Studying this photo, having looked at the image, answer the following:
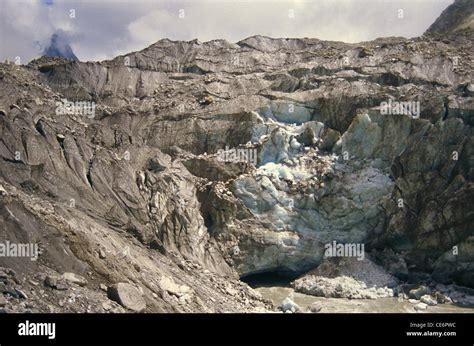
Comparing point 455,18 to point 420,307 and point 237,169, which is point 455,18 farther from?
point 420,307

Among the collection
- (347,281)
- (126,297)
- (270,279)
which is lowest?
(270,279)

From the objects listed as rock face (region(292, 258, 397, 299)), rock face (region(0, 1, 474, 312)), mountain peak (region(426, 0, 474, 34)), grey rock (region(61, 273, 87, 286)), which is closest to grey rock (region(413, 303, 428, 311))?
rock face (region(292, 258, 397, 299))

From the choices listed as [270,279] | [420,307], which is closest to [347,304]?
[420,307]

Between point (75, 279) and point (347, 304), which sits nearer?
point (75, 279)

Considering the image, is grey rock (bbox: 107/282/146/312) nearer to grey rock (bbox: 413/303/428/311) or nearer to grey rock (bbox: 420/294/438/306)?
grey rock (bbox: 413/303/428/311)

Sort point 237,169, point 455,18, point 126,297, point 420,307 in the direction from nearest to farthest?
point 126,297 < point 420,307 < point 237,169 < point 455,18

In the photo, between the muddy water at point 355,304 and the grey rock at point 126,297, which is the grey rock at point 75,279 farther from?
the muddy water at point 355,304

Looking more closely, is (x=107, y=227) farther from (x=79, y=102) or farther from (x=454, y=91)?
(x=454, y=91)
